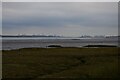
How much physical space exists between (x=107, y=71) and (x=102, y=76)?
2.29 metres

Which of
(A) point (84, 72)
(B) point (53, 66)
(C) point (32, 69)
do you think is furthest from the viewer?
(B) point (53, 66)

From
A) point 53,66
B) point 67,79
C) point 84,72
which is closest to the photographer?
point 67,79

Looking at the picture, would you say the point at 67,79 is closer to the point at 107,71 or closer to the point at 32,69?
the point at 107,71

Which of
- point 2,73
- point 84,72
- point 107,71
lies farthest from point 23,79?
point 107,71

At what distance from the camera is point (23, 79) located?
78.5 feet

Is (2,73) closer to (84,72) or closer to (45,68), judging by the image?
(45,68)

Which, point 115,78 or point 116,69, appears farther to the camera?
point 116,69

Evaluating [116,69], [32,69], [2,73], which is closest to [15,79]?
[2,73]

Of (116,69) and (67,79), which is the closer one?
(67,79)

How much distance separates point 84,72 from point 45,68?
5.50 meters

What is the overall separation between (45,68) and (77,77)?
687 cm

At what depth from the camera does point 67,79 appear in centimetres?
2284

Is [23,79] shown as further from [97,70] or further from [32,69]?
[97,70]

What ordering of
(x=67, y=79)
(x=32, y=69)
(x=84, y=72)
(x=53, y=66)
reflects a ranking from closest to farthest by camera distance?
1. (x=67, y=79)
2. (x=84, y=72)
3. (x=32, y=69)
4. (x=53, y=66)
